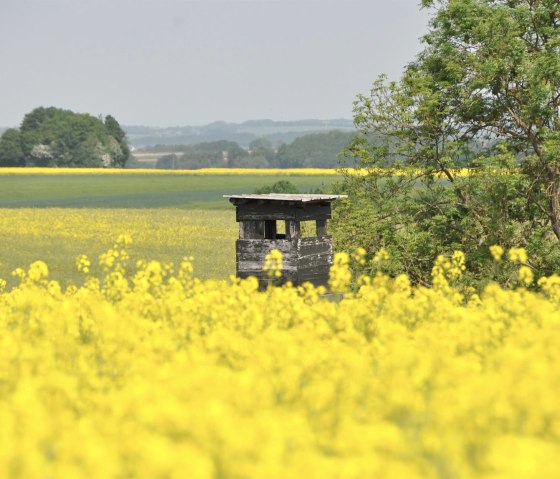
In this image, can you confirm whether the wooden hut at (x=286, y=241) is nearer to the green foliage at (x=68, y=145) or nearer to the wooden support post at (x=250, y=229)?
the wooden support post at (x=250, y=229)

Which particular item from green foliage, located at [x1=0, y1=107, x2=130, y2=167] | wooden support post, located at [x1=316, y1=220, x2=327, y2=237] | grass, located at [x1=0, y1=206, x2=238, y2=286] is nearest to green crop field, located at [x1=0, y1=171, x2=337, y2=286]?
grass, located at [x1=0, y1=206, x2=238, y2=286]

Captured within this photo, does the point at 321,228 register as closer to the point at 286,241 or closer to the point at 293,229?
the point at 293,229

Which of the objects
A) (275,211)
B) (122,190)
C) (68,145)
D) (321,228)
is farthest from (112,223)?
(68,145)

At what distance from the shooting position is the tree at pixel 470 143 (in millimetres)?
23594

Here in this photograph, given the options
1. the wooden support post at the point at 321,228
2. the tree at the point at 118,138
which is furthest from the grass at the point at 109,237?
the tree at the point at 118,138

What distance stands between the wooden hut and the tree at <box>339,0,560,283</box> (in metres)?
5.48

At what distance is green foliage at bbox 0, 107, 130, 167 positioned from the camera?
495 ft

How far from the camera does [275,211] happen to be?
1834cm

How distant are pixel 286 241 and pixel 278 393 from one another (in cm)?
1133

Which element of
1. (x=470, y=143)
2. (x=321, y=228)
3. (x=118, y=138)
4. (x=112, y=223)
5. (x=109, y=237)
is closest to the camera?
(x=321, y=228)

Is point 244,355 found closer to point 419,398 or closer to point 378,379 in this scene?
point 378,379

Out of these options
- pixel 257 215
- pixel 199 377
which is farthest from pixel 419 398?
pixel 257 215

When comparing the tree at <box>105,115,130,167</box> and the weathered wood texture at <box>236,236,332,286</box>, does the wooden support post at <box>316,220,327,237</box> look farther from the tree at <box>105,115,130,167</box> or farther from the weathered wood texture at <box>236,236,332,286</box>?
the tree at <box>105,115,130,167</box>

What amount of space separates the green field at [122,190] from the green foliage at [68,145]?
25533mm
